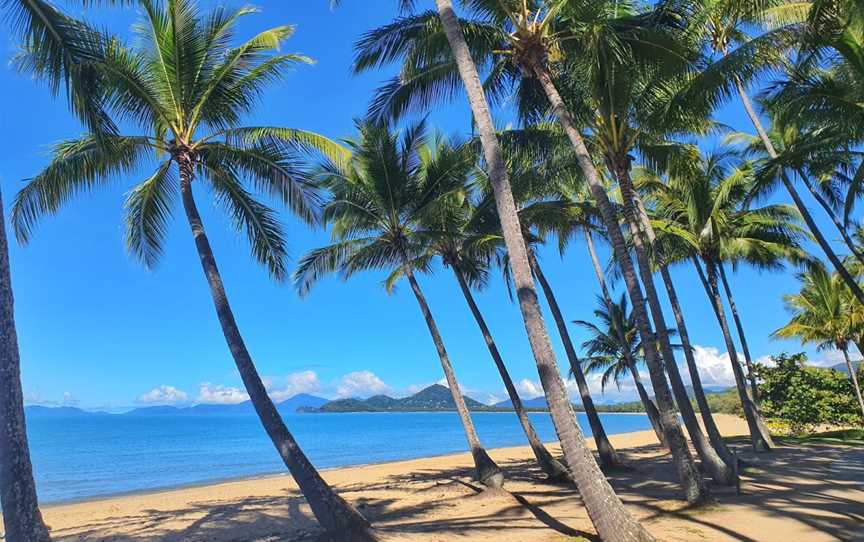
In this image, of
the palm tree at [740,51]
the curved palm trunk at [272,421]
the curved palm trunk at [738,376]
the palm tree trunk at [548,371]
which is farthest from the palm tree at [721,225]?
the curved palm trunk at [272,421]

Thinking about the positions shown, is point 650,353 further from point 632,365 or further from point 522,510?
point 632,365

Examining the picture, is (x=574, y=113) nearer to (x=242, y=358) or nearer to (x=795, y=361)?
(x=242, y=358)

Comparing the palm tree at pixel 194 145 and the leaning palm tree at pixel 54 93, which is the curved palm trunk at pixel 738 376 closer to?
the palm tree at pixel 194 145

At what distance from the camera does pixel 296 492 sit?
1430 centimetres

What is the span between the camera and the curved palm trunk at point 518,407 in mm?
10992

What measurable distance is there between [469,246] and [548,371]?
25.6 ft

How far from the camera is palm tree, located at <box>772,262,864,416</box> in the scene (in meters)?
20.8

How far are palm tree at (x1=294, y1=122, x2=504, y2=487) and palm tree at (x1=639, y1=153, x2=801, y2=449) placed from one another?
6057mm

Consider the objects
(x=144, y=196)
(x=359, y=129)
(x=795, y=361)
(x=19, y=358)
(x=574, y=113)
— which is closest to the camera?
(x=19, y=358)

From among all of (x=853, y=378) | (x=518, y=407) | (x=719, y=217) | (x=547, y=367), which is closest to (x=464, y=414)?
(x=518, y=407)

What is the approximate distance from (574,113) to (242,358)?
25.8 feet

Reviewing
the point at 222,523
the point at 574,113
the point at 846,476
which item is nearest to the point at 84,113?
the point at 222,523

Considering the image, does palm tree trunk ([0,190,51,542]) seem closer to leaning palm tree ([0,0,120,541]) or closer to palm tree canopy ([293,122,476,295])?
leaning palm tree ([0,0,120,541])

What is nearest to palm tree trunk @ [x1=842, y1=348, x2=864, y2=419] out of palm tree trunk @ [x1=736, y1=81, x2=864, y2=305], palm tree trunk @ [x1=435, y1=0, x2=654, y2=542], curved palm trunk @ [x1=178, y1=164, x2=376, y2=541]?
palm tree trunk @ [x1=736, y1=81, x2=864, y2=305]
